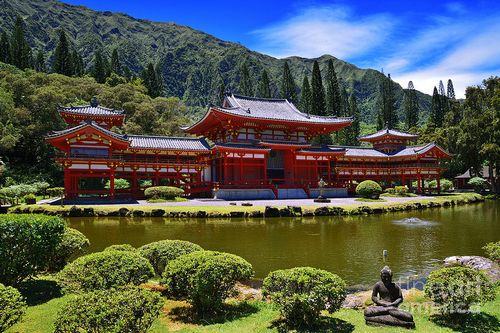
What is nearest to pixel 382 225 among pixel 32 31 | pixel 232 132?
pixel 232 132

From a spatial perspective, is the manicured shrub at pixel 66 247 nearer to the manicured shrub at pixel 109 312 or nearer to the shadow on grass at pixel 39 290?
the shadow on grass at pixel 39 290

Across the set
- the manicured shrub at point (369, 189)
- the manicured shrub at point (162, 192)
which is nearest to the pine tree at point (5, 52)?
the manicured shrub at point (162, 192)

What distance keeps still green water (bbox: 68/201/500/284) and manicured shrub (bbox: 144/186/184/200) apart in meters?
8.24

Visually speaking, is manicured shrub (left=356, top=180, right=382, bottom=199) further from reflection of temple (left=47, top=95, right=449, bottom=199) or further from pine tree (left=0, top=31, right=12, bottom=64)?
pine tree (left=0, top=31, right=12, bottom=64)

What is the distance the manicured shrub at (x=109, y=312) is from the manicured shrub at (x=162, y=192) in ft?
89.9

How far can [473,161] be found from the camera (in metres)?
51.9

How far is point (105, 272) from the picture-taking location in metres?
7.18

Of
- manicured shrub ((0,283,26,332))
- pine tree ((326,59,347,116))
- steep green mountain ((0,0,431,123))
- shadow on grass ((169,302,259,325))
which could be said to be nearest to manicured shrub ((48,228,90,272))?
shadow on grass ((169,302,259,325))

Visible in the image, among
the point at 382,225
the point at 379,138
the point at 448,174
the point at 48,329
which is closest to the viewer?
the point at 48,329

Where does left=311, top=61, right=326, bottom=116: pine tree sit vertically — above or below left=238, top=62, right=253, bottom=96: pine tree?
below

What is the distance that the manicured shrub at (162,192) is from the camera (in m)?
32.3

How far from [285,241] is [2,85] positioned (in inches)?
1750

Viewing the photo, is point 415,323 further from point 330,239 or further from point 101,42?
point 101,42

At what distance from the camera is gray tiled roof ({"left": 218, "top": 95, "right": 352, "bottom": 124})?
42.1 m
